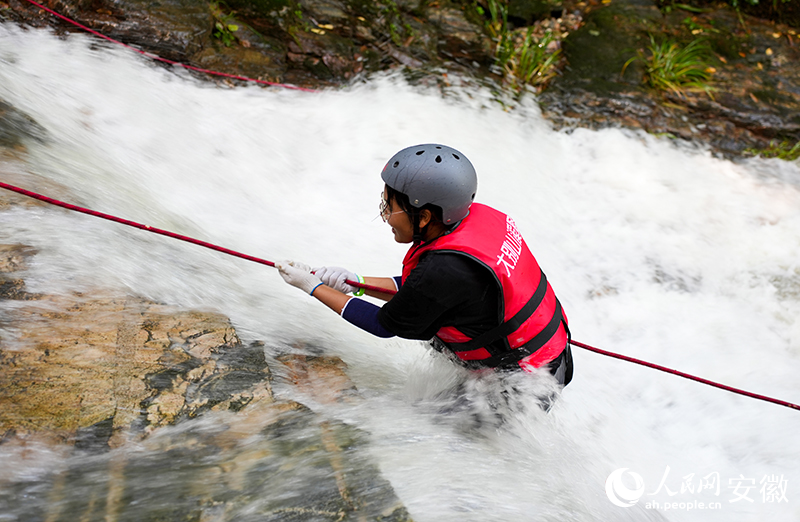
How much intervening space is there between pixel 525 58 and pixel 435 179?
5.05 metres

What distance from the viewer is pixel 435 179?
2.01 m

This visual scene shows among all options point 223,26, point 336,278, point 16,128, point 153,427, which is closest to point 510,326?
point 336,278

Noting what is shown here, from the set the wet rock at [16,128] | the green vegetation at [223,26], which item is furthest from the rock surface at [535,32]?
the wet rock at [16,128]

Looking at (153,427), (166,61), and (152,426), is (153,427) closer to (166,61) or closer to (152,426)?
(152,426)

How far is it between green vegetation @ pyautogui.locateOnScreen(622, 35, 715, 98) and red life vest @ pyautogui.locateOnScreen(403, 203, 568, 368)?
5.24 m

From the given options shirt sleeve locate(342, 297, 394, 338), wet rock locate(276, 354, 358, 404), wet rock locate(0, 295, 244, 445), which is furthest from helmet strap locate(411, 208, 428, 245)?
wet rock locate(0, 295, 244, 445)

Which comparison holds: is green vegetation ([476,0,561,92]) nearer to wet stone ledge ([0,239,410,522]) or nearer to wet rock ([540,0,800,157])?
wet rock ([540,0,800,157])

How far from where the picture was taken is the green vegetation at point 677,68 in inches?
254

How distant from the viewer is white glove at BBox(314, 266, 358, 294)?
8.29 ft

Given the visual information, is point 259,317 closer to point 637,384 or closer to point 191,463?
point 191,463

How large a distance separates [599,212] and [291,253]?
2.92 meters

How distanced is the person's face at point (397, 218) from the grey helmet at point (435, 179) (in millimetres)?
81

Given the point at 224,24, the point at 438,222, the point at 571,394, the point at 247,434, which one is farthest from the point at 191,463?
the point at 224,24

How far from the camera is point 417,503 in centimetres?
185
